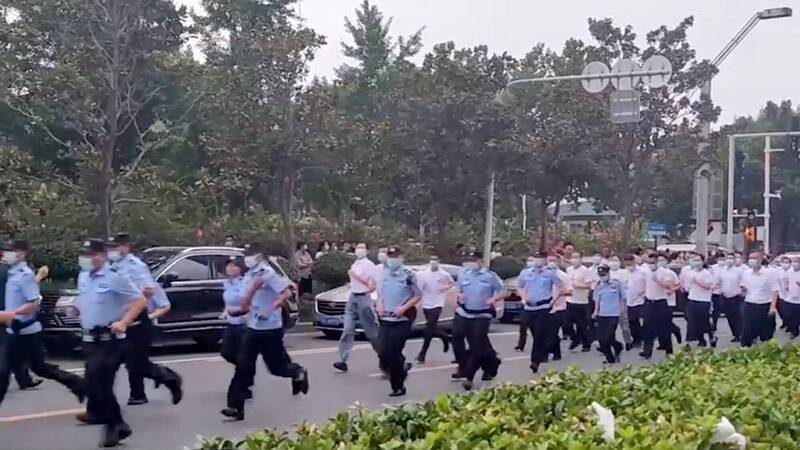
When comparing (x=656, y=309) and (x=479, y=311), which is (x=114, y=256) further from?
(x=656, y=309)

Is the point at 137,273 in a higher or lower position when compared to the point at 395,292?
higher

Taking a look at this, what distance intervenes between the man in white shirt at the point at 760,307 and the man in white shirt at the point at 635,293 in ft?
5.45

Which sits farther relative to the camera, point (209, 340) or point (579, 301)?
point (579, 301)

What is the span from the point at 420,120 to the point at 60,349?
12.1 meters

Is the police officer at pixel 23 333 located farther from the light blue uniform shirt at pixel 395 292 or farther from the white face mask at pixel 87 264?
the light blue uniform shirt at pixel 395 292

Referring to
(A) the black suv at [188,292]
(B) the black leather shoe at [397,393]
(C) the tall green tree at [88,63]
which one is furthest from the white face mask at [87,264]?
(C) the tall green tree at [88,63]

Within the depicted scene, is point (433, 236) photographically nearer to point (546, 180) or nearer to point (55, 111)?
point (546, 180)

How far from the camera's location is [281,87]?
23.0 metres

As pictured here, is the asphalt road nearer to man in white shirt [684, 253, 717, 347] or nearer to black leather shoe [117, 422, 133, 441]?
black leather shoe [117, 422, 133, 441]

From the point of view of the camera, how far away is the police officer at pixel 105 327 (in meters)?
9.59

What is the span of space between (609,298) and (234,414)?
26.3ft

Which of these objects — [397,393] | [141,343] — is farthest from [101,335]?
[397,393]

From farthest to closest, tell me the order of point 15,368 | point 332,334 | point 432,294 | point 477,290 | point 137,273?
1. point 332,334
2. point 432,294
3. point 477,290
4. point 137,273
5. point 15,368

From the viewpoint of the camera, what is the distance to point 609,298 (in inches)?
690
